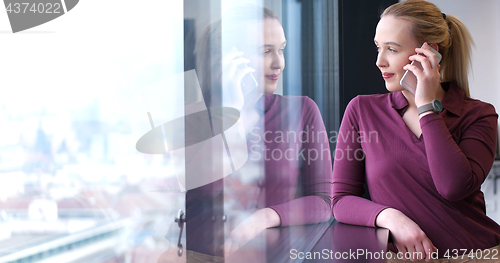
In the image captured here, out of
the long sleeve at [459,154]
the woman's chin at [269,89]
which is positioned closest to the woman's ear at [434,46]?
the long sleeve at [459,154]

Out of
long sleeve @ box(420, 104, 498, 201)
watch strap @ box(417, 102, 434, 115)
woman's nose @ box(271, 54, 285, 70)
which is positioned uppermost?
woman's nose @ box(271, 54, 285, 70)

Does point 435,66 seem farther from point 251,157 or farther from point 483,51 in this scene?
point 483,51

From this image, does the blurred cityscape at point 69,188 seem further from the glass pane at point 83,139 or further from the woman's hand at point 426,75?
the woman's hand at point 426,75

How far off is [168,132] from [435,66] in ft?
2.75

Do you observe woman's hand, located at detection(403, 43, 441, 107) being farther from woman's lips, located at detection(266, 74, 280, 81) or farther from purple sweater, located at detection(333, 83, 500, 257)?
woman's lips, located at detection(266, 74, 280, 81)

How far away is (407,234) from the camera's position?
97 cm

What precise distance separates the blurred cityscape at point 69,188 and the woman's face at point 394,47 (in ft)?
2.87

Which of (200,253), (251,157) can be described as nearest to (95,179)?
(200,253)

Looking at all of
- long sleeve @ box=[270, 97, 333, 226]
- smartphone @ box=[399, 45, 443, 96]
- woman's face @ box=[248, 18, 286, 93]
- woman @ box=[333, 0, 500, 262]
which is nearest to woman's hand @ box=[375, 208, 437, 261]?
woman @ box=[333, 0, 500, 262]

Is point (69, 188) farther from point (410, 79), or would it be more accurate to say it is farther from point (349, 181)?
point (410, 79)

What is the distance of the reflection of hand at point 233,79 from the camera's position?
2.35 ft

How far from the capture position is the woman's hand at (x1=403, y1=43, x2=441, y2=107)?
1.01m

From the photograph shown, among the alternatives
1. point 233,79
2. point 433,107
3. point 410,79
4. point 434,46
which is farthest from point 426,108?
point 233,79

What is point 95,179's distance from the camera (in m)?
0.46
